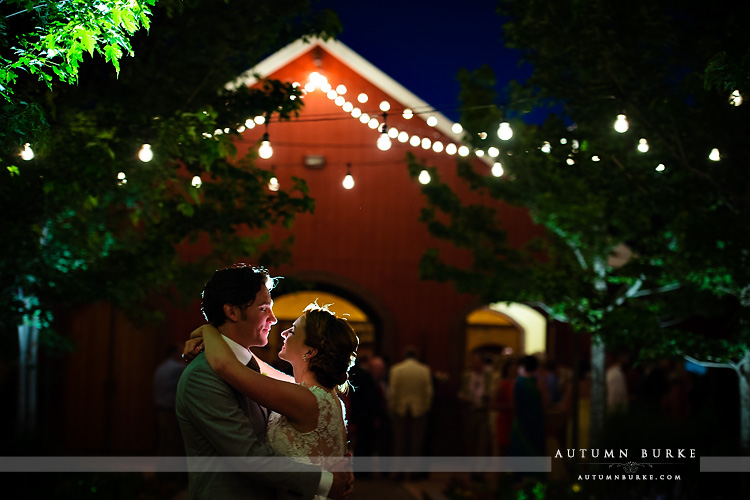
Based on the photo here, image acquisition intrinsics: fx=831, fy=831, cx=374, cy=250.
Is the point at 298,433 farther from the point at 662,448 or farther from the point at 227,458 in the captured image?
the point at 662,448

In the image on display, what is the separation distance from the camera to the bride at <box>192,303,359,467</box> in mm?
3254

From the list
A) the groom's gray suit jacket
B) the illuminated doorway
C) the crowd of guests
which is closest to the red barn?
the crowd of guests

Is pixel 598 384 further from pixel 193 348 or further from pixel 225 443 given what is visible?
pixel 225 443

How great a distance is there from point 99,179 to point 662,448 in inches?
262

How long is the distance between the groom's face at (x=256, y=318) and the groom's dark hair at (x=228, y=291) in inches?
1.0

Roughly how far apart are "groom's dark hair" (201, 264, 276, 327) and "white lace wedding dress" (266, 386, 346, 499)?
52 cm

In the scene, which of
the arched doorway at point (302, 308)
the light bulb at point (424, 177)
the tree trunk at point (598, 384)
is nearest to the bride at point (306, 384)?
the light bulb at point (424, 177)

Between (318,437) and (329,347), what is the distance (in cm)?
39

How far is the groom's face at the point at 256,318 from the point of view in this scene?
11.3 feet

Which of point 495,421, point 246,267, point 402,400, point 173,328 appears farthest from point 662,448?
point 173,328

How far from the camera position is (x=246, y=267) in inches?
140

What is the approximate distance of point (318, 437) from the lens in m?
3.54

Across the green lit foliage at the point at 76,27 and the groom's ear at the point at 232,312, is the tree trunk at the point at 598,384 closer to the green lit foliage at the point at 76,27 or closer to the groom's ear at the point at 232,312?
the green lit foliage at the point at 76,27

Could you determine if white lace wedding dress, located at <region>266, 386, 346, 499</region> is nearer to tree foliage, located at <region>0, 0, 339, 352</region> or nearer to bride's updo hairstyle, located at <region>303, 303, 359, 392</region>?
bride's updo hairstyle, located at <region>303, 303, 359, 392</region>
